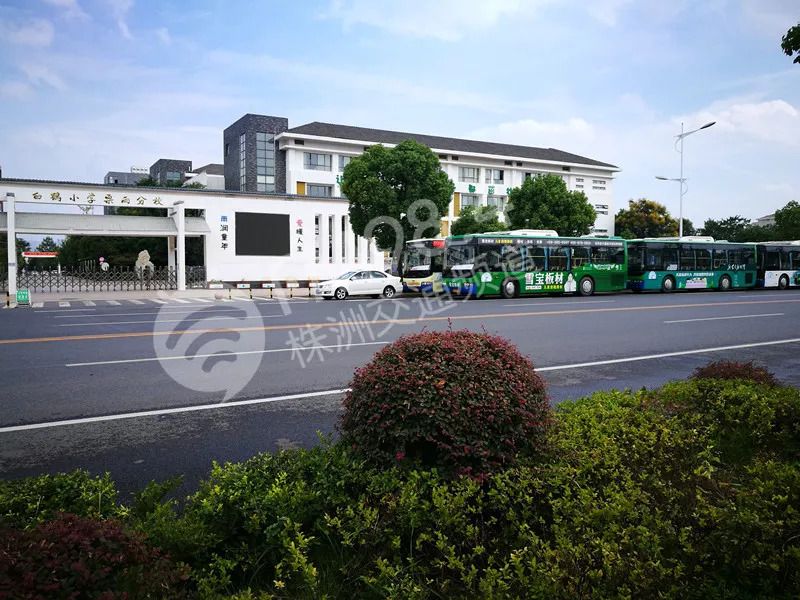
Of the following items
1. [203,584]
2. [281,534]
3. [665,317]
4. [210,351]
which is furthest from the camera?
[665,317]

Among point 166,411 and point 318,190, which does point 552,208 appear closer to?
point 318,190

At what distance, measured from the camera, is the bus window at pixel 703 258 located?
31406mm

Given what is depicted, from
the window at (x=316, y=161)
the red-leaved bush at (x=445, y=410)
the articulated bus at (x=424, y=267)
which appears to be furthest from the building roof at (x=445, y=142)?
the red-leaved bush at (x=445, y=410)

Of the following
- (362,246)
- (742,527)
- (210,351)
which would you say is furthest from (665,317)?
(362,246)

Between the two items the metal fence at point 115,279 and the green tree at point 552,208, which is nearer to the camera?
the metal fence at point 115,279

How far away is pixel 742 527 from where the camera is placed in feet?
8.75

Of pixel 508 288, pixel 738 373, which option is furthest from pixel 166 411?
pixel 508 288

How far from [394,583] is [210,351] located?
330 inches

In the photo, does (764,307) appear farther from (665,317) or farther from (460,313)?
(460,313)

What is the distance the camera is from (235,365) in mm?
9047

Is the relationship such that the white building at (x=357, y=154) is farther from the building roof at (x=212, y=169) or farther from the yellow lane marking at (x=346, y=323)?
the yellow lane marking at (x=346, y=323)

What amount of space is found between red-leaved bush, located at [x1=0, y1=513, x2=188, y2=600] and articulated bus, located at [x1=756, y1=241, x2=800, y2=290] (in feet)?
124

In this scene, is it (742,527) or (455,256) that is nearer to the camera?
(742,527)

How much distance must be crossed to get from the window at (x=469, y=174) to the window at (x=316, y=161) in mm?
14708
